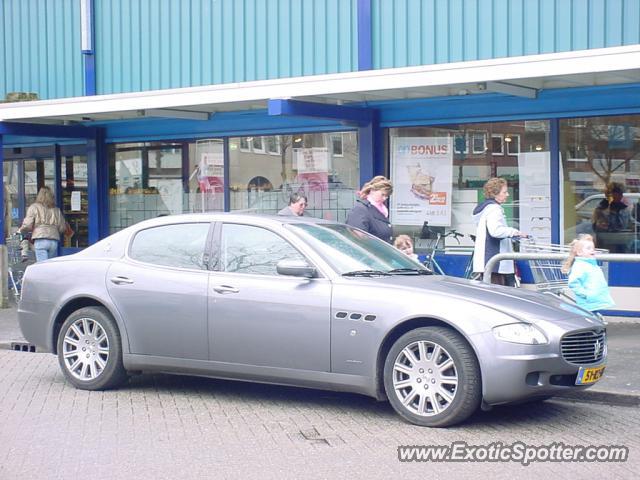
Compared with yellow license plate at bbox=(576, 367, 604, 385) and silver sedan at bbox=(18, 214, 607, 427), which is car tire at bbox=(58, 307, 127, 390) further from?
yellow license plate at bbox=(576, 367, 604, 385)

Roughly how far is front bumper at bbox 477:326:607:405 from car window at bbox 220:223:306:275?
1787 millimetres

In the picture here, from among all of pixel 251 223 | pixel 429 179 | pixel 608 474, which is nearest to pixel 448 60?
pixel 429 179

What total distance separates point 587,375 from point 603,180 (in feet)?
18.5

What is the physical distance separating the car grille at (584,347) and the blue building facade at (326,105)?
3586mm

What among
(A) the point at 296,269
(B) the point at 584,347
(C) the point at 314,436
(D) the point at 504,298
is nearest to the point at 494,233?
(D) the point at 504,298

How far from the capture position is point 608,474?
5.99 metres

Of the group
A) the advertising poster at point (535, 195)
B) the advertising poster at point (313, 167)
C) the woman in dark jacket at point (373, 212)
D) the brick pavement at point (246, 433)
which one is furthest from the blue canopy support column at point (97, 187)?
the brick pavement at point (246, 433)

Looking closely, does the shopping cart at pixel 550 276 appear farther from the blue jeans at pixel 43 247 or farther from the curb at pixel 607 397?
the blue jeans at pixel 43 247

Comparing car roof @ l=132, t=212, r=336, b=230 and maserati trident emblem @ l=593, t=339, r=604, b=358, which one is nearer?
maserati trident emblem @ l=593, t=339, r=604, b=358

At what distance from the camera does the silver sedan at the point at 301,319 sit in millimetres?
7027

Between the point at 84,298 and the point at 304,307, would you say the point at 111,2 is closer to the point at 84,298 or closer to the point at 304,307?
the point at 84,298

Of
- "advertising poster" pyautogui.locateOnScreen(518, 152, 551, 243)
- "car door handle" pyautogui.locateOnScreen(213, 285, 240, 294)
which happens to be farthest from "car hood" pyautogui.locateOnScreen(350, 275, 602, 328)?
"advertising poster" pyautogui.locateOnScreen(518, 152, 551, 243)

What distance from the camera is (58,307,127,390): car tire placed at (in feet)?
28.0

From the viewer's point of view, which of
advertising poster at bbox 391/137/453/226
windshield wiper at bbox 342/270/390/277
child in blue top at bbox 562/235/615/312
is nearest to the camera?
windshield wiper at bbox 342/270/390/277
